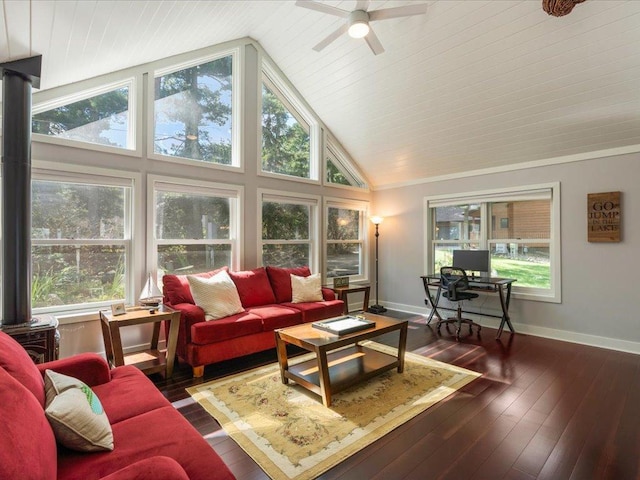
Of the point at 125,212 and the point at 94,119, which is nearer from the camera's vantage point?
the point at 94,119

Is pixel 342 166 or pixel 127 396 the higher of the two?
pixel 342 166

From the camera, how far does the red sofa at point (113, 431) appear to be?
3.22 ft

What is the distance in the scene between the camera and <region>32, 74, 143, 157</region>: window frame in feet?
10.5

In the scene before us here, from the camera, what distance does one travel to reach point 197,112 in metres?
4.30

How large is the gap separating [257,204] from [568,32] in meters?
3.76

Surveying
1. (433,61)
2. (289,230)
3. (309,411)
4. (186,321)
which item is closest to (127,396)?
(309,411)

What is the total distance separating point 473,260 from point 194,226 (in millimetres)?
3894

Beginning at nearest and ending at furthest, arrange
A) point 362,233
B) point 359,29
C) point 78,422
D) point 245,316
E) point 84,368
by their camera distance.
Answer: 1. point 78,422
2. point 84,368
3. point 359,29
4. point 245,316
5. point 362,233

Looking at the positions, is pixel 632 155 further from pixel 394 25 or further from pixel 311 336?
pixel 311 336

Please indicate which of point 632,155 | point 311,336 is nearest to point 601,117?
point 632,155

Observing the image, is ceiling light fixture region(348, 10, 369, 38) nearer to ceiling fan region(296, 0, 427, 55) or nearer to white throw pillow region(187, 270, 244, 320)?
ceiling fan region(296, 0, 427, 55)

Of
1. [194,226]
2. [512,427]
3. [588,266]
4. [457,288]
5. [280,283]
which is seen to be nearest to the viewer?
[512,427]

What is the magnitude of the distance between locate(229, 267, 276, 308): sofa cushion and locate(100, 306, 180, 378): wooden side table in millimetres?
884

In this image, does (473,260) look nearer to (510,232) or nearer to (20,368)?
(510,232)
